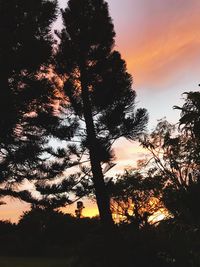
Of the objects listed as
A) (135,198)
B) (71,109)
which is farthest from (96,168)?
(135,198)

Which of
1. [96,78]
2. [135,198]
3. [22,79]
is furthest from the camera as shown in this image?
[135,198]

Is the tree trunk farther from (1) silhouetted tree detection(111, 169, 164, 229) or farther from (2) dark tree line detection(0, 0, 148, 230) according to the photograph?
(1) silhouetted tree detection(111, 169, 164, 229)

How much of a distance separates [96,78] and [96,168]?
15.9ft

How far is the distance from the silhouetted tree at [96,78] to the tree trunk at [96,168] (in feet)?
0.22

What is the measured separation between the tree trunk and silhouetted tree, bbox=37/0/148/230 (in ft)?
0.22

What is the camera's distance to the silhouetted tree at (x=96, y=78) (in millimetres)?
20328

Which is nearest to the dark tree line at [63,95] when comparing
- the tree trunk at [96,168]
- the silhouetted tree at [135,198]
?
the tree trunk at [96,168]

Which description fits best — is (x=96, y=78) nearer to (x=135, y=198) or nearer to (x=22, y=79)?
(x=22, y=79)

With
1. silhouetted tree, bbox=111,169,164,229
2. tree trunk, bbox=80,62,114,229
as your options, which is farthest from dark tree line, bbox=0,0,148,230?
silhouetted tree, bbox=111,169,164,229

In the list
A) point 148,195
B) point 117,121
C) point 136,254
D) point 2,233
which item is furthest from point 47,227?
A: point 136,254

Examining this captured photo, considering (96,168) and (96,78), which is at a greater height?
(96,78)

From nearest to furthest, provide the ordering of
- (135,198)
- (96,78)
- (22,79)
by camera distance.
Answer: (22,79) < (96,78) < (135,198)

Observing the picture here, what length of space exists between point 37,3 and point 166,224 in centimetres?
1186

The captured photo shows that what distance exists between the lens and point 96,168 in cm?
1802
